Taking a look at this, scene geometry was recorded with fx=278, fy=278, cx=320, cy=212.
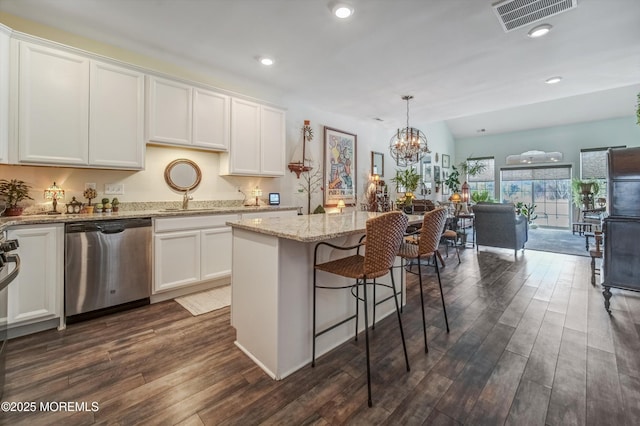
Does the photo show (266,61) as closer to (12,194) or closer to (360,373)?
(12,194)

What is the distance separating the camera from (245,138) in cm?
392

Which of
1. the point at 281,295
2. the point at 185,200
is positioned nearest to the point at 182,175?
the point at 185,200

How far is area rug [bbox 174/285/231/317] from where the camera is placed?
2836 mm

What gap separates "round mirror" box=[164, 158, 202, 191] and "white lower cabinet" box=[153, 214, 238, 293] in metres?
0.72

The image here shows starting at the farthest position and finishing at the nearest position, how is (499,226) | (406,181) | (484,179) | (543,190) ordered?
(484,179), (543,190), (406,181), (499,226)

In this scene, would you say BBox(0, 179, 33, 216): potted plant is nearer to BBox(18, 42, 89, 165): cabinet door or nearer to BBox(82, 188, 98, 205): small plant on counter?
BBox(18, 42, 89, 165): cabinet door

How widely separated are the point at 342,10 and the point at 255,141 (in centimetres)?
210

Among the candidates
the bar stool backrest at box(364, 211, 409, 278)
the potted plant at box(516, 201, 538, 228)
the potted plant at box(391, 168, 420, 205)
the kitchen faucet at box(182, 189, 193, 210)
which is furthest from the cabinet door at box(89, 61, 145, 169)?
the potted plant at box(516, 201, 538, 228)

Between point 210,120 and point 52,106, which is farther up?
point 210,120

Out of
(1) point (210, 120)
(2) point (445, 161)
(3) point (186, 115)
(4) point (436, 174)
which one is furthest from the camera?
(2) point (445, 161)

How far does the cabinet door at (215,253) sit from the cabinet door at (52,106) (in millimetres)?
1398

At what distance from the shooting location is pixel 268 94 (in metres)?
4.36

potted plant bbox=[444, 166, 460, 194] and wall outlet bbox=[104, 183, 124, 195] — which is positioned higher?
potted plant bbox=[444, 166, 460, 194]

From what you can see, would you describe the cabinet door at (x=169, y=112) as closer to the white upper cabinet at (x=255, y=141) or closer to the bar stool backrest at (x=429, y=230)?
the white upper cabinet at (x=255, y=141)
